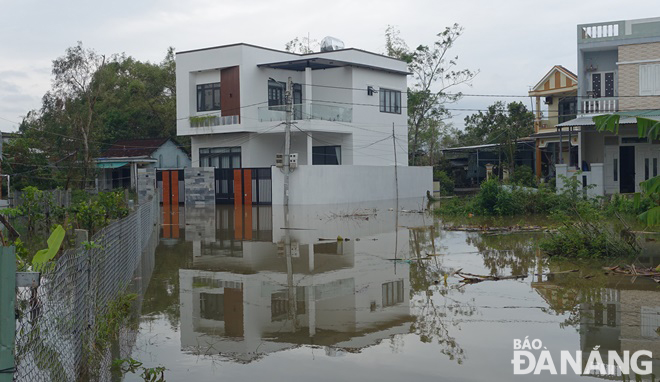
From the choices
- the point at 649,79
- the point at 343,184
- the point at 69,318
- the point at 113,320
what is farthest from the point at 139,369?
the point at 343,184

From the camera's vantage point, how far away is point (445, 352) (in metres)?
8.27

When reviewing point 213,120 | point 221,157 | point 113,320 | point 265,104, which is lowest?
point 113,320

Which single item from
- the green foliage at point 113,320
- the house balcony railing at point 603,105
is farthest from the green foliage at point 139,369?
the house balcony railing at point 603,105

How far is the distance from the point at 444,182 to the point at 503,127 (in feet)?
21.1

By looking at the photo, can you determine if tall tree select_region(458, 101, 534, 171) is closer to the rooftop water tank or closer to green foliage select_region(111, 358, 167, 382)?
the rooftop water tank

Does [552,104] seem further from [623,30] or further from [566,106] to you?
[623,30]

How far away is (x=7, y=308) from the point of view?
15.1 ft

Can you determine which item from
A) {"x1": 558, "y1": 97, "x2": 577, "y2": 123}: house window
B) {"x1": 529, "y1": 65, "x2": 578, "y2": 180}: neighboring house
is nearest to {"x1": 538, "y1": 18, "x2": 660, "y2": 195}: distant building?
{"x1": 529, "y1": 65, "x2": 578, "y2": 180}: neighboring house

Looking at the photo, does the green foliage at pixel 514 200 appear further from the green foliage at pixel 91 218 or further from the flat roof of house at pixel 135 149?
the flat roof of house at pixel 135 149

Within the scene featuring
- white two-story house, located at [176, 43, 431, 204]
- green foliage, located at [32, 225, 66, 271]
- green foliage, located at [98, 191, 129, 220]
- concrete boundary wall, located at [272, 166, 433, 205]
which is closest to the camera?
green foliage, located at [32, 225, 66, 271]

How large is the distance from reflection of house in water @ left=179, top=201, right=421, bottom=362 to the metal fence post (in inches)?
150

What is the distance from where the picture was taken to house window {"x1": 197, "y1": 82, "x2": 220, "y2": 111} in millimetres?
43250

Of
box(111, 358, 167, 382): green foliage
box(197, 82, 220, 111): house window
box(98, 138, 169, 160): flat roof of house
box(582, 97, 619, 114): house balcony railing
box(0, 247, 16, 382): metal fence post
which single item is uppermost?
box(197, 82, 220, 111): house window

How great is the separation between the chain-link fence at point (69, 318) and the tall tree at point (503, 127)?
40777 millimetres
